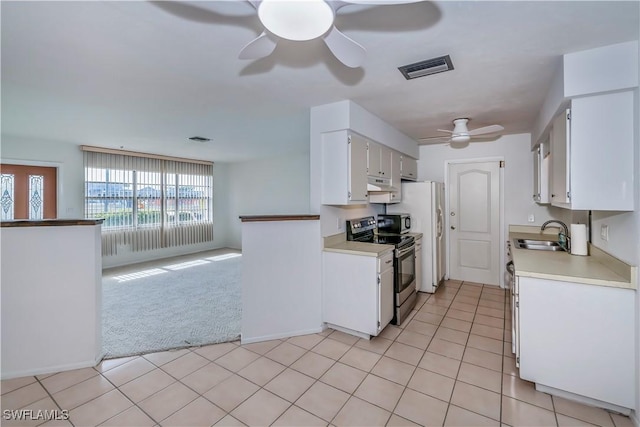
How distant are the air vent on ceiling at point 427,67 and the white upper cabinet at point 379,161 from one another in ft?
3.56

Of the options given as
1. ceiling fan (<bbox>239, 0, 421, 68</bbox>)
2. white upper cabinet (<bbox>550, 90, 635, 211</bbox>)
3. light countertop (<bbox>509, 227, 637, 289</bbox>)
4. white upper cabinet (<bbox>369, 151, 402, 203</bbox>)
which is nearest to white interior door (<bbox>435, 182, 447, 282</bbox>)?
white upper cabinet (<bbox>369, 151, 402, 203</bbox>)

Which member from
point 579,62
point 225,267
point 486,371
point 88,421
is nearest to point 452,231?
point 486,371

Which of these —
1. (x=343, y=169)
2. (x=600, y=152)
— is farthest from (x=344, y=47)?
(x=600, y=152)

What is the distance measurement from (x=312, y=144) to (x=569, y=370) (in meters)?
2.76

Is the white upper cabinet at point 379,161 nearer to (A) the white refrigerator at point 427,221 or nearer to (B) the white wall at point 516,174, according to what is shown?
(A) the white refrigerator at point 427,221

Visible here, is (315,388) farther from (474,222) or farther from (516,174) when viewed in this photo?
(516,174)

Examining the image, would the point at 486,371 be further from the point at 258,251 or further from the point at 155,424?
the point at 155,424

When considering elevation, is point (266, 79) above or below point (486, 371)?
above

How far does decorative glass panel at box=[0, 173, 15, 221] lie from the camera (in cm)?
446

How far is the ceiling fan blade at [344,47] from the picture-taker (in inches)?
55.2

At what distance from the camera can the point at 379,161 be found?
11.5 feet

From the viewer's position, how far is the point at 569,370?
1.91m

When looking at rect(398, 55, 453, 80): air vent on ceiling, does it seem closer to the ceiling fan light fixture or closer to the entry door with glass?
the ceiling fan light fixture

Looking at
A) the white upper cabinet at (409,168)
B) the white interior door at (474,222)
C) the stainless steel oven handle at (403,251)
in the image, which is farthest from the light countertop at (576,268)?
the white upper cabinet at (409,168)
